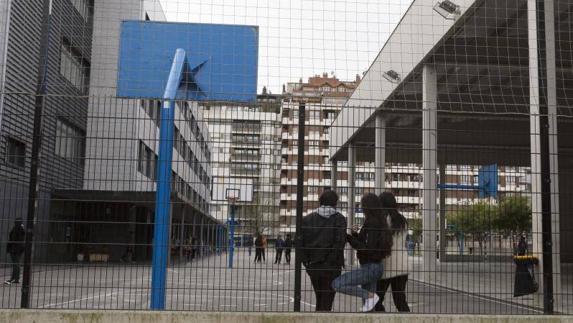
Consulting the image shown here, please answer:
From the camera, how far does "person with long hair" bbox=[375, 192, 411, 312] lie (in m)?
6.99

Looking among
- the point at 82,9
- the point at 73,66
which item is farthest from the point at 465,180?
the point at 82,9

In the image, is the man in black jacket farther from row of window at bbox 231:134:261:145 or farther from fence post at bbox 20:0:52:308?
fence post at bbox 20:0:52:308

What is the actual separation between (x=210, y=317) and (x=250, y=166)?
1.70m

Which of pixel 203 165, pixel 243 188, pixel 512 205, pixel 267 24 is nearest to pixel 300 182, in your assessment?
pixel 243 188

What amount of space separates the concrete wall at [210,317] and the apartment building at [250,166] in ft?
3.11

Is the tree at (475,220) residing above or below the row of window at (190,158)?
below

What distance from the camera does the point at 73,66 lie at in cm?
890

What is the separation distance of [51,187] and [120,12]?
3.15m

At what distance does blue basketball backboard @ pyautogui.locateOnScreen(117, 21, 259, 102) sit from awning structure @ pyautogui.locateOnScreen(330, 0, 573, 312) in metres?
1.45

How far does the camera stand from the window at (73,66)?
8.04 meters

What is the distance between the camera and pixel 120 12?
950 centimetres

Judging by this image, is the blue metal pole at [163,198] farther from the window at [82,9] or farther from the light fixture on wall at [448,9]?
the light fixture on wall at [448,9]

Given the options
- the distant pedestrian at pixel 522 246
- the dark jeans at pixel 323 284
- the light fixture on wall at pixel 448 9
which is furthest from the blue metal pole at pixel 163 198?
the light fixture on wall at pixel 448 9

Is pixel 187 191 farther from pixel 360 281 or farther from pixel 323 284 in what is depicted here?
pixel 360 281
